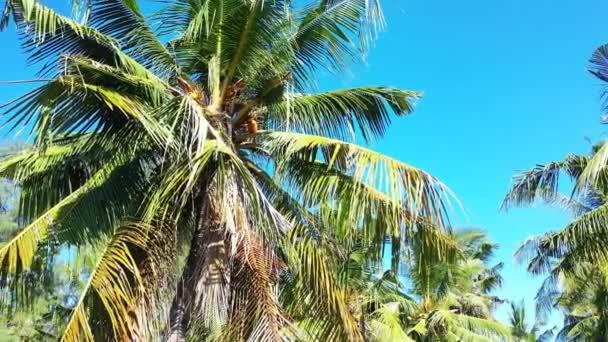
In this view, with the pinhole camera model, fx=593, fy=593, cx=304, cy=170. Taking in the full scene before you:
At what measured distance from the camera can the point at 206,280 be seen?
6.18 meters

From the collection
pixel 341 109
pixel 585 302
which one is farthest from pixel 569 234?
pixel 585 302

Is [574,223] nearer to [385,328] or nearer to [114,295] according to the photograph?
[385,328]

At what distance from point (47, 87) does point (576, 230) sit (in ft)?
36.3

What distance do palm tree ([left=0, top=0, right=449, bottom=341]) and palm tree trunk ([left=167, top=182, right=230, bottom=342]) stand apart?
0.06 feet

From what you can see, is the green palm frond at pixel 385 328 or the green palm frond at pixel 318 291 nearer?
the green palm frond at pixel 318 291

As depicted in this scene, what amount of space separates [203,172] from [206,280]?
1.19m

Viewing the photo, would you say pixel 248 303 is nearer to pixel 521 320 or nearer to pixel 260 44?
pixel 260 44

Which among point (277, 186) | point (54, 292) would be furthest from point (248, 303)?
point (54, 292)

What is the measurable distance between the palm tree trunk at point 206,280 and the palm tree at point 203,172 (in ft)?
0.06

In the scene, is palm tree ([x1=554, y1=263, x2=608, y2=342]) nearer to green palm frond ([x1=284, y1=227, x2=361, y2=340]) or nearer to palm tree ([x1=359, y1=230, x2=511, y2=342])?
palm tree ([x1=359, y1=230, x2=511, y2=342])

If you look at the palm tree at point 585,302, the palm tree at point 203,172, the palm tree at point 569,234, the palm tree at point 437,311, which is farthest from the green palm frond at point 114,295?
the palm tree at point 585,302

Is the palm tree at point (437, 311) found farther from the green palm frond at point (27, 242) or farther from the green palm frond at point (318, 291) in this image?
the green palm frond at point (27, 242)

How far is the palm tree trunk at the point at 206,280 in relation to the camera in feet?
20.2

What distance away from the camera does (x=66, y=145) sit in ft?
24.5
